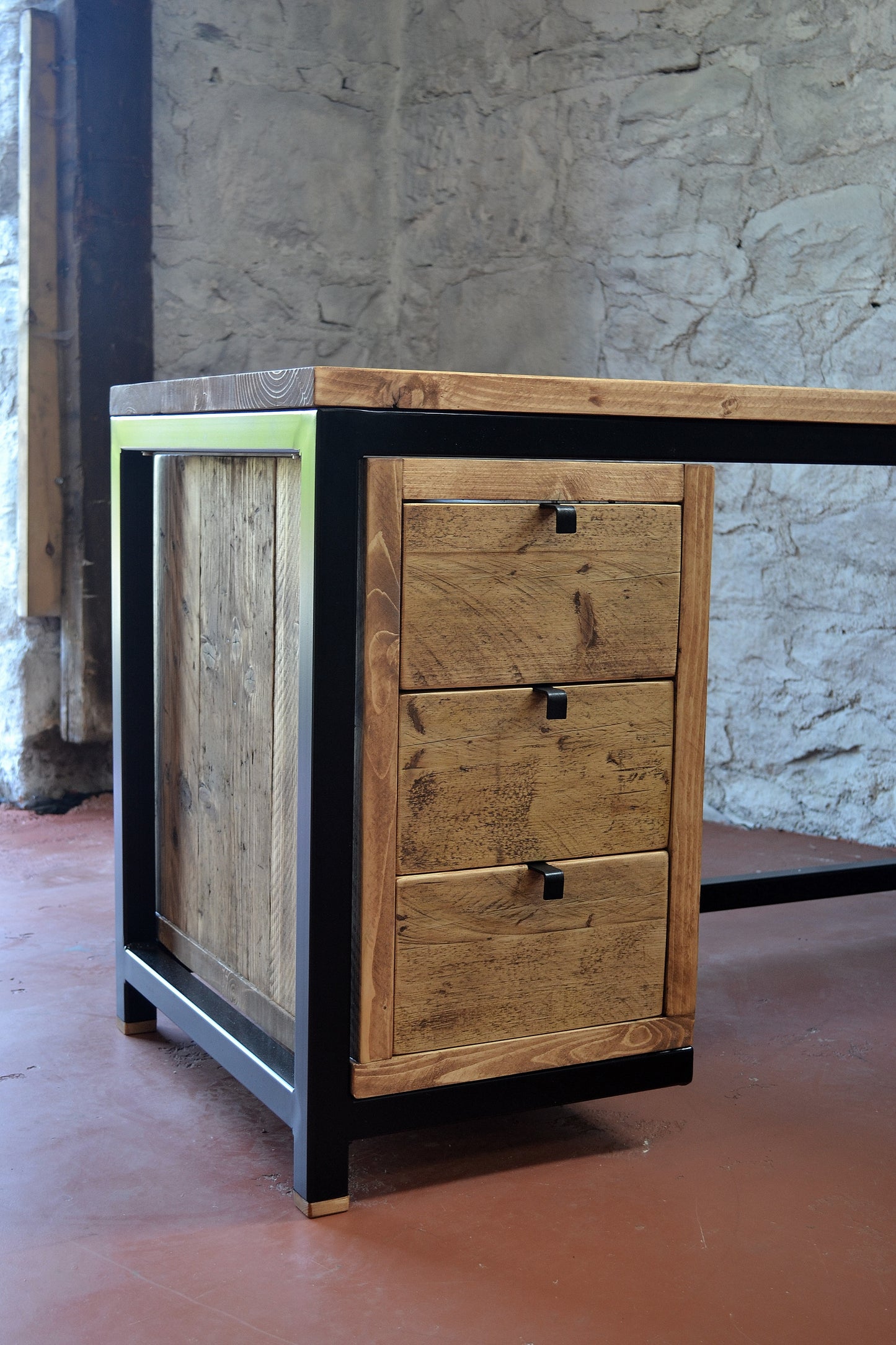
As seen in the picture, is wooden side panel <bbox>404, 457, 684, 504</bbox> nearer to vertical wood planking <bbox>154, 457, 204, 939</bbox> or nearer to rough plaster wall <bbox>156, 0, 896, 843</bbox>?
vertical wood planking <bbox>154, 457, 204, 939</bbox>

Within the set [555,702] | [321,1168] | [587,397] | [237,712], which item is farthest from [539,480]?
[321,1168]

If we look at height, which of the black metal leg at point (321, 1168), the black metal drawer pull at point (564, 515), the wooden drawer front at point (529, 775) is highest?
the black metal drawer pull at point (564, 515)

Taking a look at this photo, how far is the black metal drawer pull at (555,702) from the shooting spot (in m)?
1.40

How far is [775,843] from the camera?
290 centimetres

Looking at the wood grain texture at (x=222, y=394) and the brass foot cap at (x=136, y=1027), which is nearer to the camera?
the wood grain texture at (x=222, y=394)

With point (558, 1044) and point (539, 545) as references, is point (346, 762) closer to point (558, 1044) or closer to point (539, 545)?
point (539, 545)

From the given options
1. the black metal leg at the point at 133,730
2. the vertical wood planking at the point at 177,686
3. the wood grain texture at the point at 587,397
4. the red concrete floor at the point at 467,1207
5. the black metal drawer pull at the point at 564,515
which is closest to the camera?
the red concrete floor at the point at 467,1207

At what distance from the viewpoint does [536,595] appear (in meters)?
1.39

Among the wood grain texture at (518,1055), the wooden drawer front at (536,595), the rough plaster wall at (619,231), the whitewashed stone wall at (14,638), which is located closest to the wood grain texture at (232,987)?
the wood grain texture at (518,1055)

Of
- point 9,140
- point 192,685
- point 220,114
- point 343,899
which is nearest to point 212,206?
point 220,114

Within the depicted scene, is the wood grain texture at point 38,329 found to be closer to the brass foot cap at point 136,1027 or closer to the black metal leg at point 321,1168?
the brass foot cap at point 136,1027

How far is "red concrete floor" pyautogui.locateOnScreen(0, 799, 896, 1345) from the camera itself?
1.16 m

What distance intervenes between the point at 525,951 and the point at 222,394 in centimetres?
68

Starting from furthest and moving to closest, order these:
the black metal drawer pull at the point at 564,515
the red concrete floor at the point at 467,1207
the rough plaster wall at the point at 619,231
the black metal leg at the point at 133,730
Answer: the rough plaster wall at the point at 619,231 < the black metal leg at the point at 133,730 < the black metal drawer pull at the point at 564,515 < the red concrete floor at the point at 467,1207
